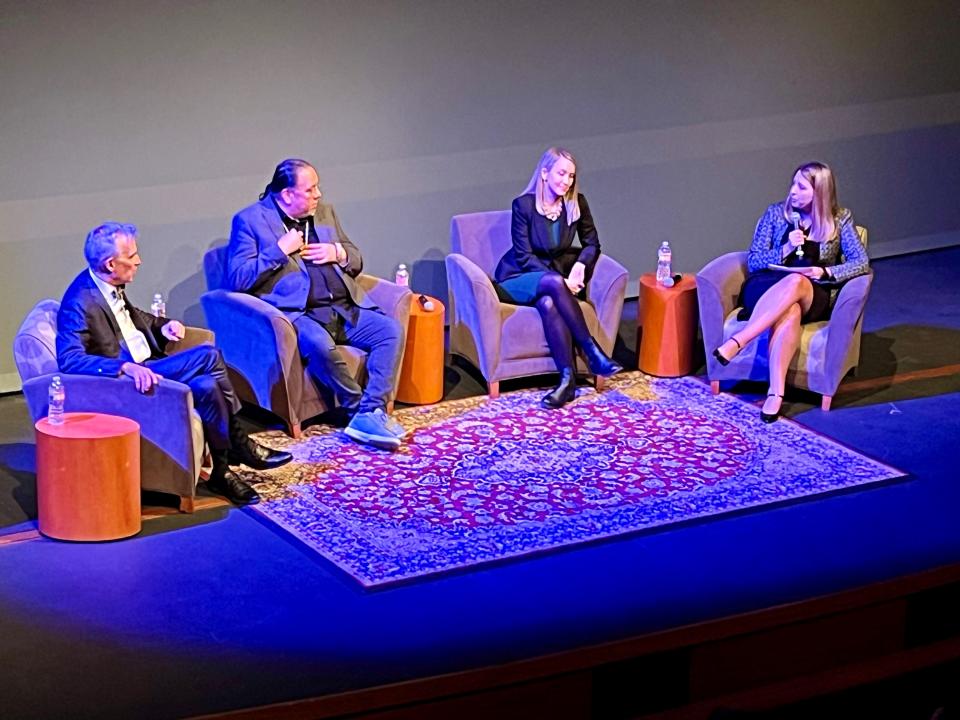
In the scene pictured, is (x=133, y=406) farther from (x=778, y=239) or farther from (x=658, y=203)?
(x=658, y=203)

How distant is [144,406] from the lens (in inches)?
232

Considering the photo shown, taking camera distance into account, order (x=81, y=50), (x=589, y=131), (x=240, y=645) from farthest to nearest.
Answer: (x=589, y=131), (x=81, y=50), (x=240, y=645)

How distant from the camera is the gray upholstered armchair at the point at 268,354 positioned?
21.8ft

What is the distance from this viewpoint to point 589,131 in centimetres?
859

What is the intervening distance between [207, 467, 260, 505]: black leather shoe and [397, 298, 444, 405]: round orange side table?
4.02 ft

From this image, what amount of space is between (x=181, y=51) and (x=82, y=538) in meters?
2.62

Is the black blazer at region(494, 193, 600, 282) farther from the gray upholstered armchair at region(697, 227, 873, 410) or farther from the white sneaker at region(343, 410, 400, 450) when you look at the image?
the white sneaker at region(343, 410, 400, 450)

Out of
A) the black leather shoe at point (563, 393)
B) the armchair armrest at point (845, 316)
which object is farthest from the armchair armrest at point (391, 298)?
the armchair armrest at point (845, 316)

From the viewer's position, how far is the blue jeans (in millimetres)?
6707

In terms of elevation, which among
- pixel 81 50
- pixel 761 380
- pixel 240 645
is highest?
pixel 81 50

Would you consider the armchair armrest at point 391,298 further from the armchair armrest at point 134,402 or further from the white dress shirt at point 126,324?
the armchair armrest at point 134,402

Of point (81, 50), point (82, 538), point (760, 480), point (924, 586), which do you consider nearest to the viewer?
point (924, 586)

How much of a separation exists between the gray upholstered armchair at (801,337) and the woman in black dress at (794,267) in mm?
55

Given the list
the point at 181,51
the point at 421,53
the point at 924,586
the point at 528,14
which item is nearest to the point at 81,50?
the point at 181,51
